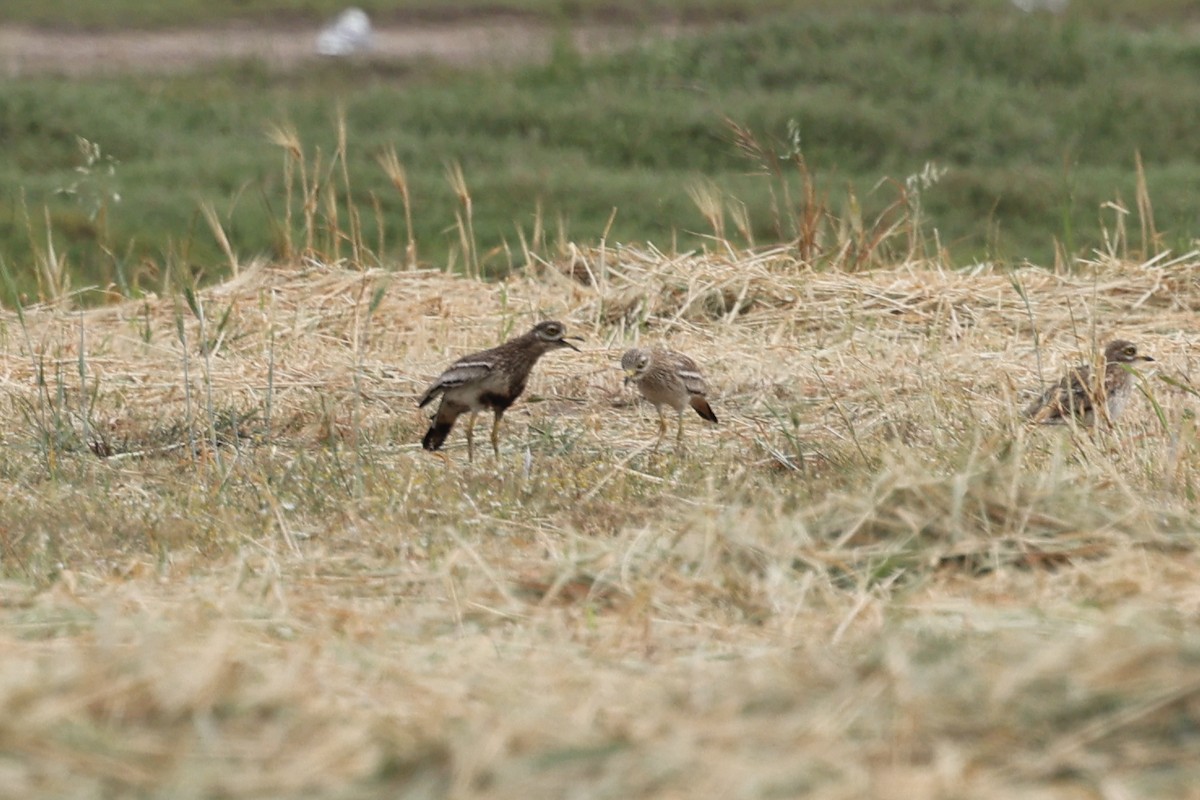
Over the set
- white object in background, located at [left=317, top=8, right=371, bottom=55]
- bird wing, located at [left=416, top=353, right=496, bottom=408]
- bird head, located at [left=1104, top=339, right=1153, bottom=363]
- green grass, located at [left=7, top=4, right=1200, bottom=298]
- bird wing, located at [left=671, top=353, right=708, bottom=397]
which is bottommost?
white object in background, located at [left=317, top=8, right=371, bottom=55]

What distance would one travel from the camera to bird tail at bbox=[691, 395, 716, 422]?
24.5ft

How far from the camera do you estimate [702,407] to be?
24.6 ft

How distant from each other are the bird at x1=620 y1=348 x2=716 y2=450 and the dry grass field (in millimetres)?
138

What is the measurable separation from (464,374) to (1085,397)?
2.32 m

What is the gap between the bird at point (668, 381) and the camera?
7379 millimetres

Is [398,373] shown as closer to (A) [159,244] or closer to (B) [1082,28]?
(A) [159,244]

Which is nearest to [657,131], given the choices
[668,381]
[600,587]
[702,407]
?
[702,407]

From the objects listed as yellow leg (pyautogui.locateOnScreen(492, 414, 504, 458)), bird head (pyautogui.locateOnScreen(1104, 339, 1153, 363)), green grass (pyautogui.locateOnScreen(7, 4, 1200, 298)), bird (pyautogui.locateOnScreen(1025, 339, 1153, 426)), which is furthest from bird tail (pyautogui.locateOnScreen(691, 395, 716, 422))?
green grass (pyautogui.locateOnScreen(7, 4, 1200, 298))

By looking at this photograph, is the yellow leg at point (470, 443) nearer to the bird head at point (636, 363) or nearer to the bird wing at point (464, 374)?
the bird wing at point (464, 374)

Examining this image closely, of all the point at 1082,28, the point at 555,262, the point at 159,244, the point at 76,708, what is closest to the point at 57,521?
the point at 76,708

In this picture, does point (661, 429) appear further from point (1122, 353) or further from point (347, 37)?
point (347, 37)

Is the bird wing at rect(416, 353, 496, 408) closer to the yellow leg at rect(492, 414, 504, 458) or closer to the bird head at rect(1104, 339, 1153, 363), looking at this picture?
the yellow leg at rect(492, 414, 504, 458)

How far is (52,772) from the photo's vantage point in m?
3.45

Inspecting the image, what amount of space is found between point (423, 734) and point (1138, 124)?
2083 centimetres
